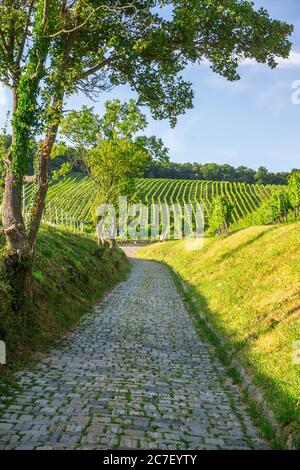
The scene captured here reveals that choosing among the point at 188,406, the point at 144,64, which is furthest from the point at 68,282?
the point at 188,406

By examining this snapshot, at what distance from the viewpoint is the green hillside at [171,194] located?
369ft

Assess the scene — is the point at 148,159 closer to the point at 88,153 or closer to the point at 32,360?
the point at 88,153

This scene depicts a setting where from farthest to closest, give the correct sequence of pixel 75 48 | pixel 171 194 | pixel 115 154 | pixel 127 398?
pixel 171 194 < pixel 115 154 < pixel 75 48 < pixel 127 398

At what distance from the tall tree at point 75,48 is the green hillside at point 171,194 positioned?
81.4 meters

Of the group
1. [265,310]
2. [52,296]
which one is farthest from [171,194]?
[265,310]

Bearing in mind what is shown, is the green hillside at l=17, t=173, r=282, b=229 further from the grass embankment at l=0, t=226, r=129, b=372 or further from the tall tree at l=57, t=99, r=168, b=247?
the grass embankment at l=0, t=226, r=129, b=372

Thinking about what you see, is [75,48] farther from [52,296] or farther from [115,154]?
[115,154]

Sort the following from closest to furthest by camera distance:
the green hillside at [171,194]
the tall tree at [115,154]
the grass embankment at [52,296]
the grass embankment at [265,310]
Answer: the grass embankment at [265,310] < the grass embankment at [52,296] < the tall tree at [115,154] < the green hillside at [171,194]

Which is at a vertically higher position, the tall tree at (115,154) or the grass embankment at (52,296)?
the tall tree at (115,154)

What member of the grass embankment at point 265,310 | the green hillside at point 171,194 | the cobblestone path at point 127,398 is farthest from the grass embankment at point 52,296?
the green hillside at point 171,194

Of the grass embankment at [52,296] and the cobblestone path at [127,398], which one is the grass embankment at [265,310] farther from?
the grass embankment at [52,296]

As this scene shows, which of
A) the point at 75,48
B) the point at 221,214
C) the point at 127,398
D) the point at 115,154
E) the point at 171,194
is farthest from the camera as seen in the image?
the point at 171,194

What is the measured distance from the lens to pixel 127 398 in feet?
28.3

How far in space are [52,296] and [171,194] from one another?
124 meters
